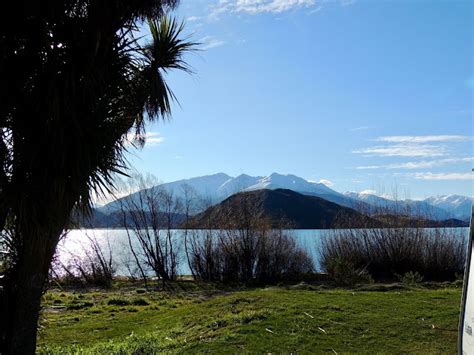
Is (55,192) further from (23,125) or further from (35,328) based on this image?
(35,328)

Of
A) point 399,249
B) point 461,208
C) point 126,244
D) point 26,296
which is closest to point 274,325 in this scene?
point 26,296

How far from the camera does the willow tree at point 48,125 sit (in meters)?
4.46

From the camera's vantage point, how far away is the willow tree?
4457 millimetres

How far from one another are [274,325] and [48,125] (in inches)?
202

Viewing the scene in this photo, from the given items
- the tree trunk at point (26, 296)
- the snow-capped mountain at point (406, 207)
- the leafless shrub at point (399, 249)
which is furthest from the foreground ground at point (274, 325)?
the snow-capped mountain at point (406, 207)

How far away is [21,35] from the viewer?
4.82 metres

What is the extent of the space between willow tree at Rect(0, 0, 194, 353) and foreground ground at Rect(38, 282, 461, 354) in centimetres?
123

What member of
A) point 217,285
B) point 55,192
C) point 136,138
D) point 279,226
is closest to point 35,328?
point 55,192

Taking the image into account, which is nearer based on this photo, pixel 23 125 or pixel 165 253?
pixel 23 125

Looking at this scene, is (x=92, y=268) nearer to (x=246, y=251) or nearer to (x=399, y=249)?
(x=246, y=251)

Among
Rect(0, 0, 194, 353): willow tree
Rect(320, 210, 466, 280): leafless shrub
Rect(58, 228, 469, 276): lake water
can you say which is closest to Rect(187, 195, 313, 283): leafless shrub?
Rect(58, 228, 469, 276): lake water

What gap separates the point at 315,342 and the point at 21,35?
5.54m

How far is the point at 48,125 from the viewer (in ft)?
14.6

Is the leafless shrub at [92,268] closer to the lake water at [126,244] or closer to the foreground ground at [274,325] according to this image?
the lake water at [126,244]
